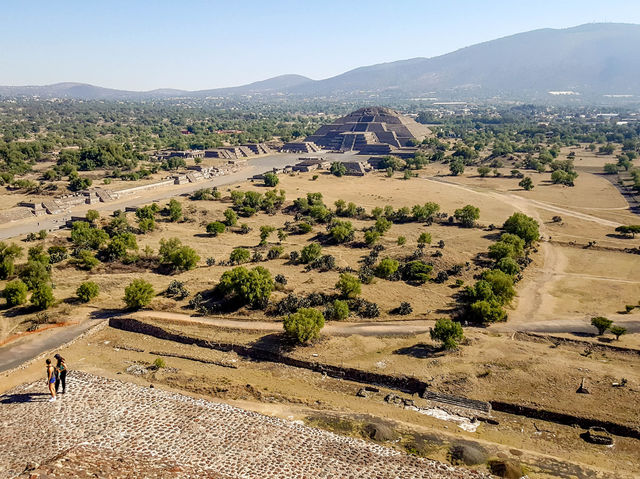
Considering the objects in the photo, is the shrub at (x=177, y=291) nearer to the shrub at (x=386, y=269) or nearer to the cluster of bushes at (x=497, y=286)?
the shrub at (x=386, y=269)

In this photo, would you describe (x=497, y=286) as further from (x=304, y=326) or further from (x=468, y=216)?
(x=468, y=216)

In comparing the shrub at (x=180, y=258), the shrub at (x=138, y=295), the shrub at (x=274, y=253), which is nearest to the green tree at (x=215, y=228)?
the shrub at (x=180, y=258)

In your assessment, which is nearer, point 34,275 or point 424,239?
point 34,275

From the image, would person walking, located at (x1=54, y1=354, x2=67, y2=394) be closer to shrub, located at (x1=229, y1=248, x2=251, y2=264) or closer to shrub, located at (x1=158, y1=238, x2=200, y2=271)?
shrub, located at (x1=158, y1=238, x2=200, y2=271)

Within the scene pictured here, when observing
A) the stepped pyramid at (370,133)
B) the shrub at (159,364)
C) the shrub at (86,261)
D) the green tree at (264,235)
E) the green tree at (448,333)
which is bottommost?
the shrub at (159,364)

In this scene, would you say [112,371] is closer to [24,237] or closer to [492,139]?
[24,237]

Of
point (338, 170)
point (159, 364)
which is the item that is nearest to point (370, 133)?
point (338, 170)
